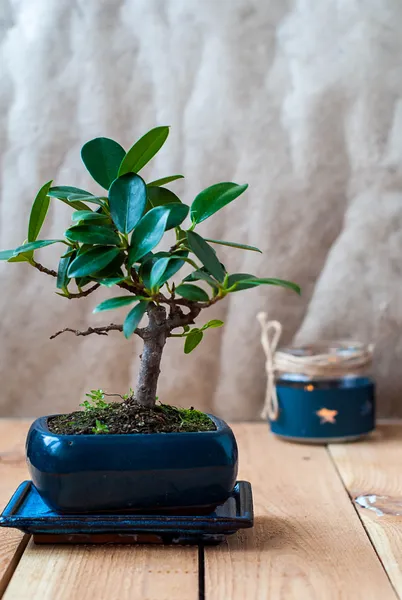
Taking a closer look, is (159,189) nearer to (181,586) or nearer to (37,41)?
(181,586)

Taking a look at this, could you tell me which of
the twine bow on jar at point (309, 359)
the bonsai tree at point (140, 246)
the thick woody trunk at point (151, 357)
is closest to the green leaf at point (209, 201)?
the bonsai tree at point (140, 246)

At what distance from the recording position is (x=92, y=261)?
2.40 feet

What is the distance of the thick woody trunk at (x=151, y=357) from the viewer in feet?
2.62

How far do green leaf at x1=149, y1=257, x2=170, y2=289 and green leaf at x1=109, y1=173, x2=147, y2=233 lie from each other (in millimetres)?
50

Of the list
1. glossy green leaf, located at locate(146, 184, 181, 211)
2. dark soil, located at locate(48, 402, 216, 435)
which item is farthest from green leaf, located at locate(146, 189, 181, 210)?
dark soil, located at locate(48, 402, 216, 435)

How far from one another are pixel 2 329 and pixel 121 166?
0.71 meters

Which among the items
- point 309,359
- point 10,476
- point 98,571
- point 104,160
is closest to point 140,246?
point 104,160

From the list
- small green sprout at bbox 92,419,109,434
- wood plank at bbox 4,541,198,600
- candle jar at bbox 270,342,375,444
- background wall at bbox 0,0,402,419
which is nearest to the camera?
wood plank at bbox 4,541,198,600

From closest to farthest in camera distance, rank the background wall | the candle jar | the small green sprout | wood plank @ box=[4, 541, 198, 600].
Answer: wood plank @ box=[4, 541, 198, 600], the small green sprout, the candle jar, the background wall

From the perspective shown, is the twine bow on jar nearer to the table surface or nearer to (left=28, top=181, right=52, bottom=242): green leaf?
the table surface

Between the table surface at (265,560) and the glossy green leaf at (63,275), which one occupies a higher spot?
the glossy green leaf at (63,275)

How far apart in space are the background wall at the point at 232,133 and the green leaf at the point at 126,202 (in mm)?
643

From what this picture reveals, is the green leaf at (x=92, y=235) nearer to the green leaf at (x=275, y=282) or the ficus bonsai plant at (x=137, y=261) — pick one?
the ficus bonsai plant at (x=137, y=261)

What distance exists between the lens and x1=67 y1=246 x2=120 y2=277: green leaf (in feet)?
2.36
